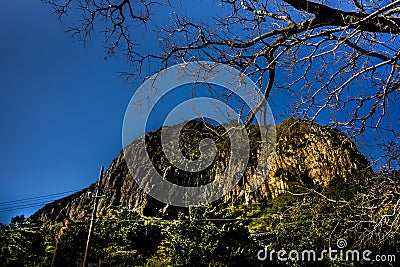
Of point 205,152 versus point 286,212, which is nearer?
point 205,152

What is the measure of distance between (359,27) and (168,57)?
1.60m

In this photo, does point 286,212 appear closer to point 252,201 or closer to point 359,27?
point 359,27

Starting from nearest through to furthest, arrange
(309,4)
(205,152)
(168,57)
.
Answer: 1. (309,4)
2. (205,152)
3. (168,57)

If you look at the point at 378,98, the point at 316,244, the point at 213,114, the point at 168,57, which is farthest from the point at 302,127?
the point at 316,244

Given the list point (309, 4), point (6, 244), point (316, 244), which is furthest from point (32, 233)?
point (309, 4)

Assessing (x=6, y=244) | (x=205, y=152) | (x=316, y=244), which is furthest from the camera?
(x=6, y=244)

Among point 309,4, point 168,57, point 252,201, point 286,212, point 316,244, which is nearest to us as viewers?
point 309,4

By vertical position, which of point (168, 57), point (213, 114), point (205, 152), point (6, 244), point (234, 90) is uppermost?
point (168, 57)

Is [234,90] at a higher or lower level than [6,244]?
higher

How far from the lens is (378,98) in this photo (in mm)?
3371

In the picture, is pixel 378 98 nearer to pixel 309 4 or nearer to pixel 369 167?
pixel 369 167

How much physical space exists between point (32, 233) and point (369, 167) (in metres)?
17.9

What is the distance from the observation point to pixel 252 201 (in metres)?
30.3

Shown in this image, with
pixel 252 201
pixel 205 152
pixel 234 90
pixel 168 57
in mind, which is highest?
pixel 252 201
